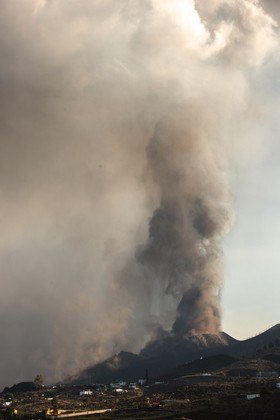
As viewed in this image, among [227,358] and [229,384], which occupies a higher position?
[227,358]

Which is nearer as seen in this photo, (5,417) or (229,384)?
(5,417)

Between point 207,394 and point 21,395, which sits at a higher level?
point 21,395

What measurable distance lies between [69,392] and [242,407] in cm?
8799

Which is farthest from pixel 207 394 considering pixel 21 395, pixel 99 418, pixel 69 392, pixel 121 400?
pixel 21 395

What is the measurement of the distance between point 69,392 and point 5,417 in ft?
Result: 191

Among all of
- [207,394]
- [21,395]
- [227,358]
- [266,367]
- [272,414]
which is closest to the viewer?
[272,414]

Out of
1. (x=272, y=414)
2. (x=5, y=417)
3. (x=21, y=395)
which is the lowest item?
(x=272, y=414)

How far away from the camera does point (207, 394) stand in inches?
4409

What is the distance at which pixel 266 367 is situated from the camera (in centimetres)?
15112

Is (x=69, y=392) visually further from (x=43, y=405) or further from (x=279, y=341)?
(x=279, y=341)

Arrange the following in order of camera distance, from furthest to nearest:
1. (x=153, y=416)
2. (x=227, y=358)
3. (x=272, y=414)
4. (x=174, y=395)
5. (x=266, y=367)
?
(x=227, y=358)
(x=266, y=367)
(x=174, y=395)
(x=153, y=416)
(x=272, y=414)

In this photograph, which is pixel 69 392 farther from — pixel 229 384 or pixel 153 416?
pixel 153 416

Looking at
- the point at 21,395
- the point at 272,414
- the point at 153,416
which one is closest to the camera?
the point at 272,414

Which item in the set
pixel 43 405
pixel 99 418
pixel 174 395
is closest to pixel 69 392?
pixel 43 405
